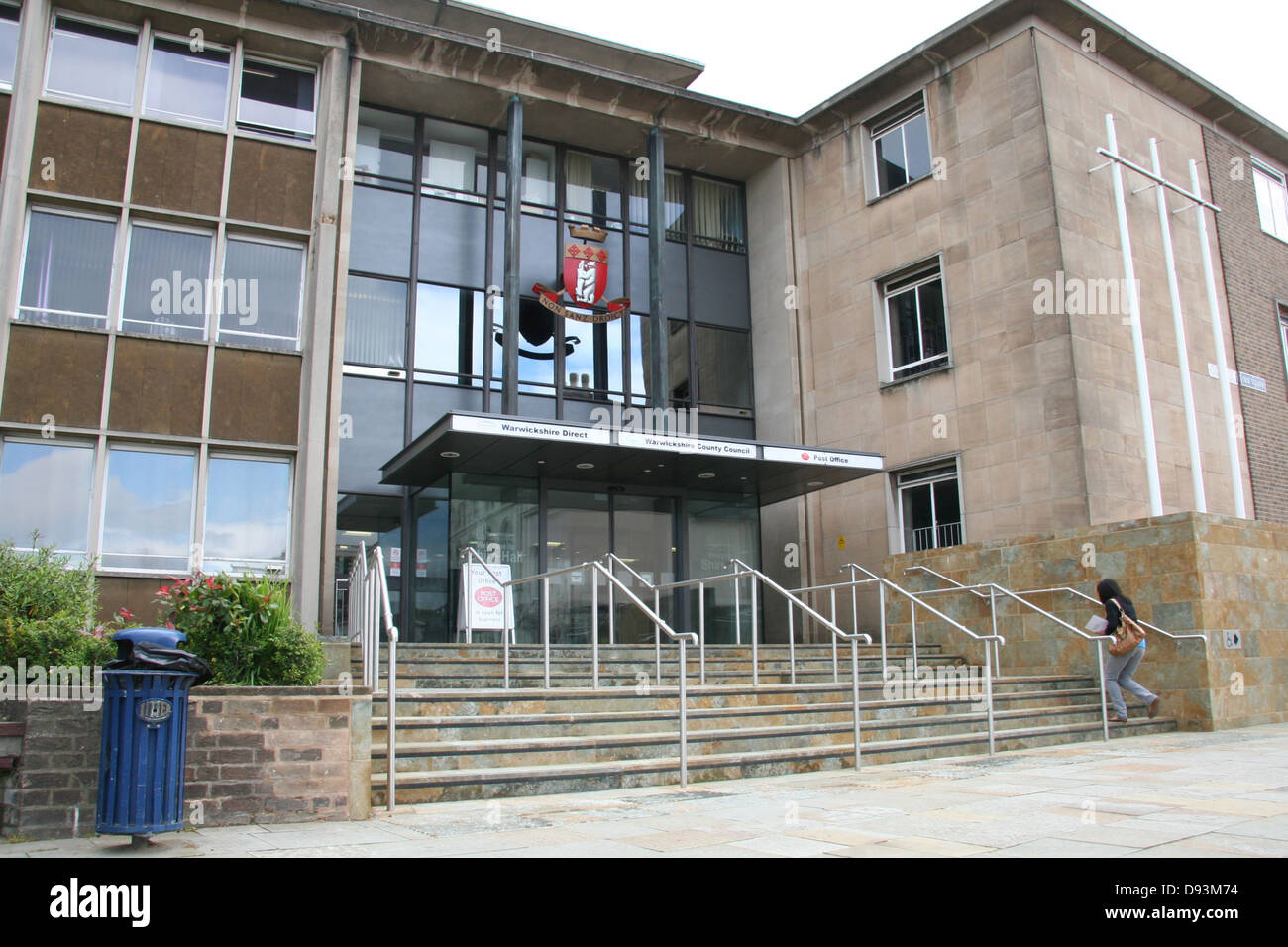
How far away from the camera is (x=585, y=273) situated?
18.1 meters

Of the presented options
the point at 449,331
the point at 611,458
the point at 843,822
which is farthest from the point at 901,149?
the point at 843,822

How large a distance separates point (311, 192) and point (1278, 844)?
47.1ft

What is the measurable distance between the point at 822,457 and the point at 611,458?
3.30 m

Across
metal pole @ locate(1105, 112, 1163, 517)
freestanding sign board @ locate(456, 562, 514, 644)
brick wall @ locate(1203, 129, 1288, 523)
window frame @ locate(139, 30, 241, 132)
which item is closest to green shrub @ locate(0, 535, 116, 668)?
freestanding sign board @ locate(456, 562, 514, 644)

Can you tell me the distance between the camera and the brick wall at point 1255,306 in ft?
60.8

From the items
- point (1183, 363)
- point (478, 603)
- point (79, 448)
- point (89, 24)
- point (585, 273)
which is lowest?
point (478, 603)

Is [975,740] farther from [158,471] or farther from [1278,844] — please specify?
[158,471]

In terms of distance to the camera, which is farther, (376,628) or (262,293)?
(262,293)

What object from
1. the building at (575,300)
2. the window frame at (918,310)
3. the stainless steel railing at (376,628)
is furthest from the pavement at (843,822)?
the window frame at (918,310)

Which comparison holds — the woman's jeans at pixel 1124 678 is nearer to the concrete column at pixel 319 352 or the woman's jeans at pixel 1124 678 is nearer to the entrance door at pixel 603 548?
the entrance door at pixel 603 548

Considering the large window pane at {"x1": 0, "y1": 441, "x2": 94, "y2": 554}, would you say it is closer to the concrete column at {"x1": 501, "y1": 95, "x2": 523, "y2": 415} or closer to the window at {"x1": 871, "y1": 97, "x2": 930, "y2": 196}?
the concrete column at {"x1": 501, "y1": 95, "x2": 523, "y2": 415}

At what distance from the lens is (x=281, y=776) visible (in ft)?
20.6

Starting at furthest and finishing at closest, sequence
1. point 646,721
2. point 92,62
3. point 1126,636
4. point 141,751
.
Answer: point 92,62 < point 1126,636 < point 646,721 < point 141,751

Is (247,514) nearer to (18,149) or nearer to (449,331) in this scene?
(449,331)
